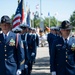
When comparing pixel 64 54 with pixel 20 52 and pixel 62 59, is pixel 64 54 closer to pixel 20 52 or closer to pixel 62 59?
pixel 62 59

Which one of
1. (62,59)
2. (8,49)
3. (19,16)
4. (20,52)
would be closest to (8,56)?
(8,49)

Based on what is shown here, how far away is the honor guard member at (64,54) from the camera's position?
5.41m

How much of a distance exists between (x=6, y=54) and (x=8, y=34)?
407mm

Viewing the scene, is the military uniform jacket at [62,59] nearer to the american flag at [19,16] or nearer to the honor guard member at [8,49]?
the honor guard member at [8,49]

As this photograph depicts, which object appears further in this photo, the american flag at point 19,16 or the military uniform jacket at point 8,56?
the american flag at point 19,16

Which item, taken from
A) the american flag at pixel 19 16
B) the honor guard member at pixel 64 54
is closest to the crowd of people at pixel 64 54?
the honor guard member at pixel 64 54

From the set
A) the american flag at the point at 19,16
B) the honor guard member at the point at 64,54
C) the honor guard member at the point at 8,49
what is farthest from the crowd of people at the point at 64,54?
the american flag at the point at 19,16

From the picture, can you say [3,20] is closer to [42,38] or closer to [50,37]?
[50,37]

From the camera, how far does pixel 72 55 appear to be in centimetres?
541

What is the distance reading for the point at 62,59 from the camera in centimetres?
550

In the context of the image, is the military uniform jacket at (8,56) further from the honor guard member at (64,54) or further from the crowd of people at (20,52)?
the honor guard member at (64,54)

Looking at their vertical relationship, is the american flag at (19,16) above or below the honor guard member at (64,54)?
above

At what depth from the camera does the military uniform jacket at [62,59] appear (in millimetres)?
5410

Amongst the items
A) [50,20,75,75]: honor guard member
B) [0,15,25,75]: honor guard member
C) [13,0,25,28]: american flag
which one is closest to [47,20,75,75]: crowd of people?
[50,20,75,75]: honor guard member
